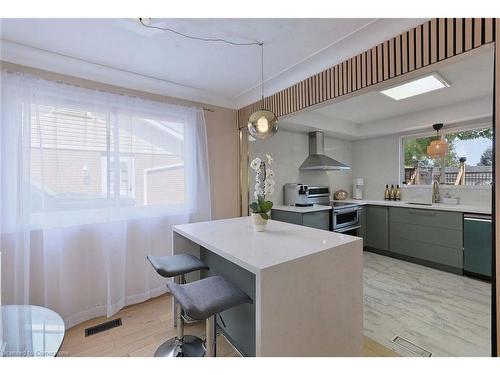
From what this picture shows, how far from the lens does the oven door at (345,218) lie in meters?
3.51

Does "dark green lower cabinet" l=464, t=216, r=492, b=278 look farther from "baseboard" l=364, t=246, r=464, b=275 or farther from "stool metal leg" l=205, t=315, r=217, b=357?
"stool metal leg" l=205, t=315, r=217, b=357

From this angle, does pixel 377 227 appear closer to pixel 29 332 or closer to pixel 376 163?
pixel 376 163

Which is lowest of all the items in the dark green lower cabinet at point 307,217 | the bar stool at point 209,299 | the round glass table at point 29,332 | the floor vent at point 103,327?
the floor vent at point 103,327

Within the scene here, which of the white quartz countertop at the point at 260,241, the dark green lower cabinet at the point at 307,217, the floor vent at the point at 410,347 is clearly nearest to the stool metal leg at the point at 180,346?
the white quartz countertop at the point at 260,241

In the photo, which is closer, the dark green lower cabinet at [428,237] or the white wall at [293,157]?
the dark green lower cabinet at [428,237]

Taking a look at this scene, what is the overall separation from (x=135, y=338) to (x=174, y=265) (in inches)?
31.6

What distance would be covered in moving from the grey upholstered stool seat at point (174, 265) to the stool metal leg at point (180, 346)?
27cm

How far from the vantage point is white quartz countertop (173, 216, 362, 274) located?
1181mm

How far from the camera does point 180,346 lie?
163 cm

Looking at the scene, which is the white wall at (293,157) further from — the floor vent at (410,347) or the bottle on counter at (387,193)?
the floor vent at (410,347)

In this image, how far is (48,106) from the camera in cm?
193

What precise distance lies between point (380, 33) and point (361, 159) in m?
3.43

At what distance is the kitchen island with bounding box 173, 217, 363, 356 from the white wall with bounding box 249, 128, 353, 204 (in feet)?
5.96

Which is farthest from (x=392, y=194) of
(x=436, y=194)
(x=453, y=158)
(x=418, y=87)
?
(x=418, y=87)
